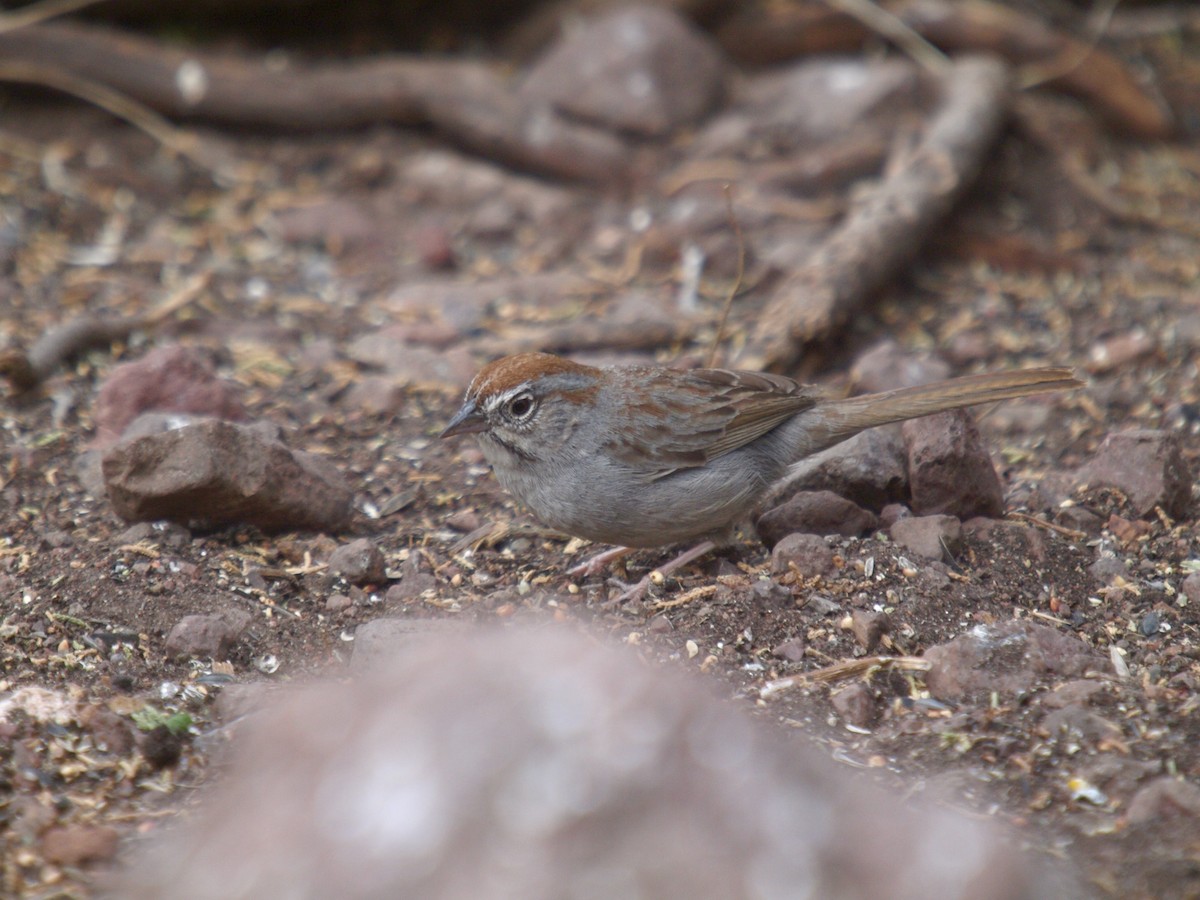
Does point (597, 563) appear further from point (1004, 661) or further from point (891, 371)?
point (891, 371)

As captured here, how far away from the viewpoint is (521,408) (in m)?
4.53

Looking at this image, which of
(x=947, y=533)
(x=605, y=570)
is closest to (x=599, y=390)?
(x=605, y=570)

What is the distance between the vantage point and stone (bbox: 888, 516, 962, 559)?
4289 millimetres

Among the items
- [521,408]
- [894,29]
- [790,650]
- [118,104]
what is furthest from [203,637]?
[894,29]

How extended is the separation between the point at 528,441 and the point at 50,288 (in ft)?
11.7

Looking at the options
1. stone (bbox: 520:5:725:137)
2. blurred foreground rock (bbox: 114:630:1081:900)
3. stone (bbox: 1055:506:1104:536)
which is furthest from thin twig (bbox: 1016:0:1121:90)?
blurred foreground rock (bbox: 114:630:1081:900)

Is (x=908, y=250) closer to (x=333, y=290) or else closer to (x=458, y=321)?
(x=458, y=321)

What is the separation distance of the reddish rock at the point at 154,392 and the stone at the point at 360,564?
119cm

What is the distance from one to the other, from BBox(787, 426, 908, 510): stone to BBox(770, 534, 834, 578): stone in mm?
481

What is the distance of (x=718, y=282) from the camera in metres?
7.07

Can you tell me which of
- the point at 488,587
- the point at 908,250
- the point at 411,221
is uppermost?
the point at 908,250

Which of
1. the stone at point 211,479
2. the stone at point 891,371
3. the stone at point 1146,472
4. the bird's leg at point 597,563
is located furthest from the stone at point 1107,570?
the stone at point 211,479

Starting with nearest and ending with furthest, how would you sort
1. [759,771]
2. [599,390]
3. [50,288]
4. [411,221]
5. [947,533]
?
[759,771]
[947,533]
[599,390]
[50,288]
[411,221]

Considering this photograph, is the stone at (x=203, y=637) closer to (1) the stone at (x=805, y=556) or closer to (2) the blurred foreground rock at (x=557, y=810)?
(2) the blurred foreground rock at (x=557, y=810)
